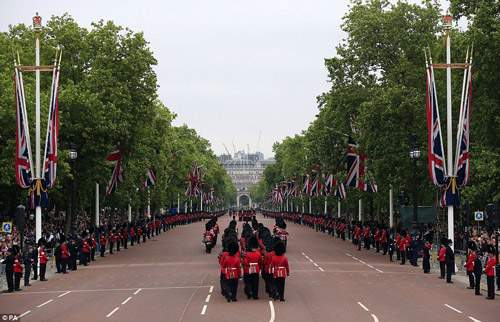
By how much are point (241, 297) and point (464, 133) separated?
13.0 metres

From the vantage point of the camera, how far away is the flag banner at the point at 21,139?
3541cm

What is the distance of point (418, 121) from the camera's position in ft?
167

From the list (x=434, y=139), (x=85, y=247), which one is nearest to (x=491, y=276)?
(x=434, y=139)

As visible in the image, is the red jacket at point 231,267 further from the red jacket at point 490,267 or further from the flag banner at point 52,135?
the flag banner at point 52,135

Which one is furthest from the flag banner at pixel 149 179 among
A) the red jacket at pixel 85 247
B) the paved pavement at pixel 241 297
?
the paved pavement at pixel 241 297

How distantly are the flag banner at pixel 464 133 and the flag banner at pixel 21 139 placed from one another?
17.3m

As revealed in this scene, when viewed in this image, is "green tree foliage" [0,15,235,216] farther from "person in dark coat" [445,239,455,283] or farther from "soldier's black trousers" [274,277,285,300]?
"soldier's black trousers" [274,277,285,300]

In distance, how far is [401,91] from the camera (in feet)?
164

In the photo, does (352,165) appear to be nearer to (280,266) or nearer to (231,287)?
(280,266)

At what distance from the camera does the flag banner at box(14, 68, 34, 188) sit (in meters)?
35.4

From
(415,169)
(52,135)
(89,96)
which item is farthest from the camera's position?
(89,96)

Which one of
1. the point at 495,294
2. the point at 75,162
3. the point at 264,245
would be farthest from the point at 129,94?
the point at 495,294

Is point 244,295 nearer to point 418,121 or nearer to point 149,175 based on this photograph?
point 418,121

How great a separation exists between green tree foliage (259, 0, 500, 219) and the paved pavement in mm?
8424
